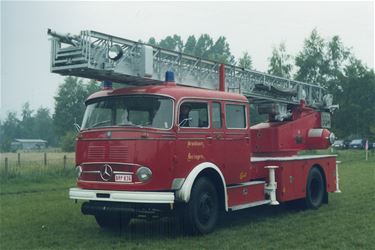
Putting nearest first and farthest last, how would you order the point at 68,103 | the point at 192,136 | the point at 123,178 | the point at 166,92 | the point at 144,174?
the point at 144,174 → the point at 123,178 → the point at 166,92 → the point at 192,136 → the point at 68,103

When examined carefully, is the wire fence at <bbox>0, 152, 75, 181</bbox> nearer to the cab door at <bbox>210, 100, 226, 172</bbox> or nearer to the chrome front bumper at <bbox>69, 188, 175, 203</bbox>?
the chrome front bumper at <bbox>69, 188, 175, 203</bbox>

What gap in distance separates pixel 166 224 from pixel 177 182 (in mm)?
1789

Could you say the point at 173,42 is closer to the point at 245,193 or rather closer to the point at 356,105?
the point at 356,105

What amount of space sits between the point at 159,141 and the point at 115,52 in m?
1.71

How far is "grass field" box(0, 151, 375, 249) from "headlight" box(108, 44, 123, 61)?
3073 millimetres

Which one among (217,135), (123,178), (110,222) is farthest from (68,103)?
(123,178)

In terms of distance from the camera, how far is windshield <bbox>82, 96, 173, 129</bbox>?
7937mm

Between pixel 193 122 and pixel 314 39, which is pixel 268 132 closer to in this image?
pixel 193 122

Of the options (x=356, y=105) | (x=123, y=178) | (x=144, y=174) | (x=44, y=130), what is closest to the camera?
(x=144, y=174)

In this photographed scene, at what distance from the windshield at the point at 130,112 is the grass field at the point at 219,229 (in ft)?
6.38

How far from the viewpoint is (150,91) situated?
810cm

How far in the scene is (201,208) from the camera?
8.12 m

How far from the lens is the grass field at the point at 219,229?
750 cm

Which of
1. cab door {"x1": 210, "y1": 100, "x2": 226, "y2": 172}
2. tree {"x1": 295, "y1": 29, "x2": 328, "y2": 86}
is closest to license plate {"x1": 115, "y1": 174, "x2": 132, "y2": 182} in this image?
cab door {"x1": 210, "y1": 100, "x2": 226, "y2": 172}
